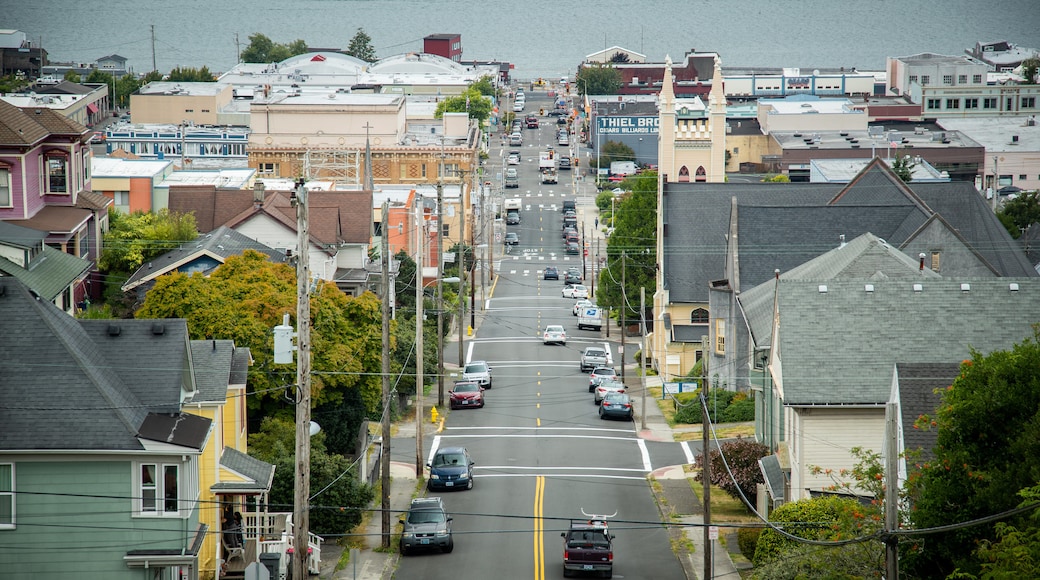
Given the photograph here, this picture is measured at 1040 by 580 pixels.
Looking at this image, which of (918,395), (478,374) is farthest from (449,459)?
(918,395)

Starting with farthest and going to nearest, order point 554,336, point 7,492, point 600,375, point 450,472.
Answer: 1. point 554,336
2. point 600,375
3. point 450,472
4. point 7,492

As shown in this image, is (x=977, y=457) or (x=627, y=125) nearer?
(x=977, y=457)

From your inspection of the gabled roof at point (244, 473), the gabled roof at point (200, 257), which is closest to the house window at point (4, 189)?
the gabled roof at point (200, 257)

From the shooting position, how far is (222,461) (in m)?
37.7

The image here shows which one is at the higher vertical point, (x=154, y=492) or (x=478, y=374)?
(x=154, y=492)

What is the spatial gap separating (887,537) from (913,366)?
36.9ft

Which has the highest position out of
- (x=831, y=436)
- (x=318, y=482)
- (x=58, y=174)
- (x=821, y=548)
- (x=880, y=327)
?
(x=58, y=174)

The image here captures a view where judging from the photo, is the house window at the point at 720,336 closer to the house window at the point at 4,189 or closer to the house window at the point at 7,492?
the house window at the point at 4,189

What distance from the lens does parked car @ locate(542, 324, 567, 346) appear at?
87812 millimetres

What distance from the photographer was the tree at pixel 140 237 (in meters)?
67.9

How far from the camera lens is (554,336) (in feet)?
288

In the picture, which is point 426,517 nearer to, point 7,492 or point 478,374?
point 7,492

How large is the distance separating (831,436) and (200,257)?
34083 millimetres

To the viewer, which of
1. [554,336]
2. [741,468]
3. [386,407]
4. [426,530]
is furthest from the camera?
[554,336]
